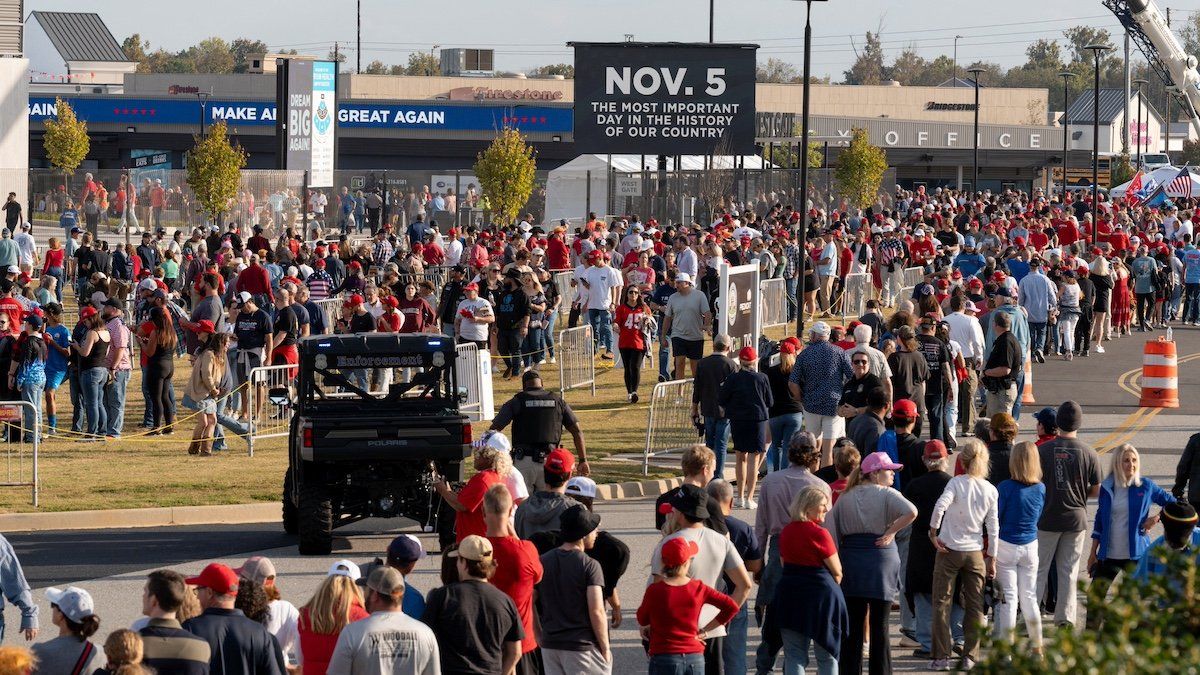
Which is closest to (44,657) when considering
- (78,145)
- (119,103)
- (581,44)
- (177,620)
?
(177,620)

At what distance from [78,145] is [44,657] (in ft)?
196

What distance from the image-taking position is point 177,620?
7895mm

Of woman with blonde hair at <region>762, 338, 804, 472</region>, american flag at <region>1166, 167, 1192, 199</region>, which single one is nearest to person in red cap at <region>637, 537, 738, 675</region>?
woman with blonde hair at <region>762, 338, 804, 472</region>

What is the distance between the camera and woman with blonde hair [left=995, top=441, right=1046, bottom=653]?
36.3 ft

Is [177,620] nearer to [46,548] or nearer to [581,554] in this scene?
[581,554]

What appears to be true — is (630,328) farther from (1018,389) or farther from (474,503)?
(474,503)

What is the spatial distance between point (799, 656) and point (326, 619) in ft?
9.49

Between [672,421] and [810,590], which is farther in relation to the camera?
[672,421]

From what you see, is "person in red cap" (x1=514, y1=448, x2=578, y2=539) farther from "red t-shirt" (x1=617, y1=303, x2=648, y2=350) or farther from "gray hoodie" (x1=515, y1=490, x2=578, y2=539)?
"red t-shirt" (x1=617, y1=303, x2=648, y2=350)

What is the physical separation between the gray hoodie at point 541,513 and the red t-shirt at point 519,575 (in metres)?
1.14

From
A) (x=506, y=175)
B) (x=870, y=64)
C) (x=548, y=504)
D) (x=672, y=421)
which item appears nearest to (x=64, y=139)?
(x=506, y=175)

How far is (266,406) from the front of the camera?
69.6 ft

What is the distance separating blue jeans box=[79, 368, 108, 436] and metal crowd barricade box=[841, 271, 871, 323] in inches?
627

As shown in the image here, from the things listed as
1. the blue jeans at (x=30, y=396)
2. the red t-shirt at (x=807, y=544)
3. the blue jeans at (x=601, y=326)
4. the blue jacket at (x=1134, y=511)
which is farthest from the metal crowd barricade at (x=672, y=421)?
the red t-shirt at (x=807, y=544)
